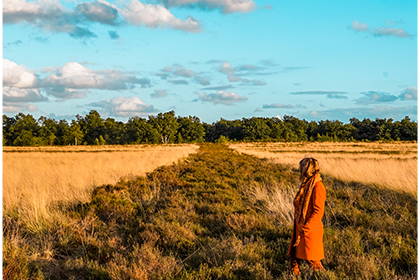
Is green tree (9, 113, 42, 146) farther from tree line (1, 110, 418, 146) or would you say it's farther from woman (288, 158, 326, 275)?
tree line (1, 110, 418, 146)

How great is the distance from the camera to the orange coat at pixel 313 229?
4039 mm

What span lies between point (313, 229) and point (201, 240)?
8.35 ft

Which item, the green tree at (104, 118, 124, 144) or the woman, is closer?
the woman

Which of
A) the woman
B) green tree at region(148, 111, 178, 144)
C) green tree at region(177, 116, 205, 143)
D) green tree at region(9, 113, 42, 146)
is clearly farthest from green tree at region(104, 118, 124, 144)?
the woman

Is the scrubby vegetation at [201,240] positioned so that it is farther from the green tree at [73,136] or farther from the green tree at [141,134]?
the green tree at [141,134]

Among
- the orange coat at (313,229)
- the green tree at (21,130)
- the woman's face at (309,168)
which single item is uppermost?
the green tree at (21,130)

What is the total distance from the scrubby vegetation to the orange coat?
27cm

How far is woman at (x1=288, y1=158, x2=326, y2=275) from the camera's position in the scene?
13.2ft

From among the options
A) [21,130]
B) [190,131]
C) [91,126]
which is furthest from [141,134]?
[21,130]

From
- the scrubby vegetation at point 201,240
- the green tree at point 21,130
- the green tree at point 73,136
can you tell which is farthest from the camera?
the green tree at point 73,136

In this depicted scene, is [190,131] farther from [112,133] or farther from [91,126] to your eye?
[91,126]

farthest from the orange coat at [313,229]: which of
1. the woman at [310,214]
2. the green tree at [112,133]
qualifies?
the green tree at [112,133]

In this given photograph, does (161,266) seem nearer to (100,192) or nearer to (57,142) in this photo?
(100,192)

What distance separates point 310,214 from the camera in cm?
410
